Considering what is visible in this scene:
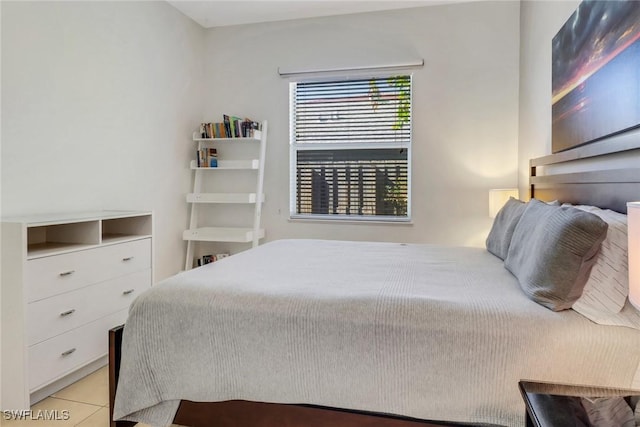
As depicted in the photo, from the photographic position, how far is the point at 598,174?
174 centimetres

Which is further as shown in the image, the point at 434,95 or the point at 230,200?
the point at 230,200

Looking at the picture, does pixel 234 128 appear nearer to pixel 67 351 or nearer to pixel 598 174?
pixel 67 351

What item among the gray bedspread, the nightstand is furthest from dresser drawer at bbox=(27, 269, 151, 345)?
the nightstand

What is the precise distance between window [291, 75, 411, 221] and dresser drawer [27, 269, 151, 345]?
173 centimetres

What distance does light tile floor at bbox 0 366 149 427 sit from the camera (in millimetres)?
1751

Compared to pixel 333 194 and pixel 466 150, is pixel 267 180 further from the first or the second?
pixel 466 150

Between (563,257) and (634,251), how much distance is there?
0.34 meters

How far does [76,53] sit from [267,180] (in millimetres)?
1833

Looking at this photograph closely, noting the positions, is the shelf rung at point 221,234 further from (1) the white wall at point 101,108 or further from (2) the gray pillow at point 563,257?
(2) the gray pillow at point 563,257

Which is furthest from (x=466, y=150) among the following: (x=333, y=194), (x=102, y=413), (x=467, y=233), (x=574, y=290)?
(x=102, y=413)

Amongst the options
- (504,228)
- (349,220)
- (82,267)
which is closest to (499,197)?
(504,228)

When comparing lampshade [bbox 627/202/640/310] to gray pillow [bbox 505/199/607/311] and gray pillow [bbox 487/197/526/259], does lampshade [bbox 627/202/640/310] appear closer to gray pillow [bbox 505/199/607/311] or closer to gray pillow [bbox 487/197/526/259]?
gray pillow [bbox 505/199/607/311]

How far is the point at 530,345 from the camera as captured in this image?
1.19m

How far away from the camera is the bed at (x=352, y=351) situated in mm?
1189
